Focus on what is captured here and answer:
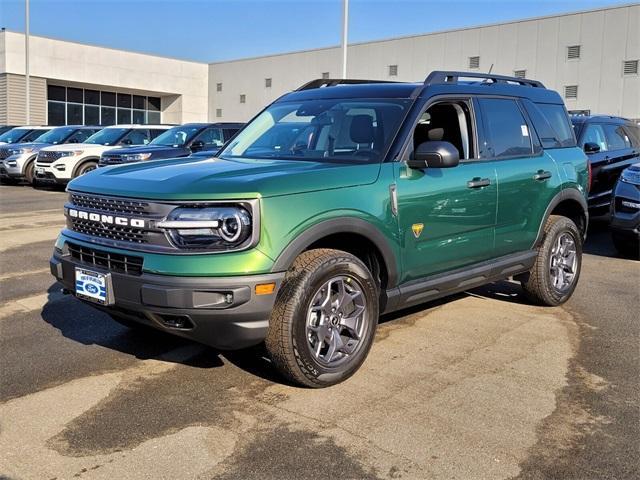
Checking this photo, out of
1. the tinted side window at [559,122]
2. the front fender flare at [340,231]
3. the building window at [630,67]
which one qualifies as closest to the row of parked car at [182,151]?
the front fender flare at [340,231]

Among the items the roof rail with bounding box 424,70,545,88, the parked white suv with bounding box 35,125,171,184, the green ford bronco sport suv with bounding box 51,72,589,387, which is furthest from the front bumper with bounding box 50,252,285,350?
the parked white suv with bounding box 35,125,171,184

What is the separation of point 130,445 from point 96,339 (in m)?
1.80

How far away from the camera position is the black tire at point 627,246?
27.9ft

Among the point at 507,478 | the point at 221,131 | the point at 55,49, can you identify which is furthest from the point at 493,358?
the point at 55,49

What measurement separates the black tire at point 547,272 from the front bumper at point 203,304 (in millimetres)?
3043

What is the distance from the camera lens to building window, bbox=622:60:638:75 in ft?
101

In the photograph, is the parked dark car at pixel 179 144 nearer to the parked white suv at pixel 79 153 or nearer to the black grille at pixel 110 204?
the parked white suv at pixel 79 153

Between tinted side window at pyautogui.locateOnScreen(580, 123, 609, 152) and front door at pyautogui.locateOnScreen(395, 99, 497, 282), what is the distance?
5.81 meters

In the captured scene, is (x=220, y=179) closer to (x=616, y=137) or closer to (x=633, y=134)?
(x=616, y=137)

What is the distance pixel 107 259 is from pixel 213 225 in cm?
78

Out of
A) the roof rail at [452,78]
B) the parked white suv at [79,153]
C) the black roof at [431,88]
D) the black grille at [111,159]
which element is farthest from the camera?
the parked white suv at [79,153]

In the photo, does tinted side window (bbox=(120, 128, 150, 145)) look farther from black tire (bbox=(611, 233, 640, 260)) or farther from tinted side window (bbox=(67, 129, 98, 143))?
black tire (bbox=(611, 233, 640, 260))

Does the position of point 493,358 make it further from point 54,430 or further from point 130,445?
point 54,430

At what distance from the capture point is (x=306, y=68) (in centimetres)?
4391
